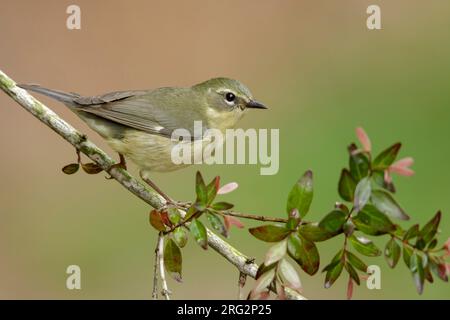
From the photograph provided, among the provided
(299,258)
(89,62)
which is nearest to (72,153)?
(89,62)

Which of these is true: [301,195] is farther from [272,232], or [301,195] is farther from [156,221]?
[156,221]

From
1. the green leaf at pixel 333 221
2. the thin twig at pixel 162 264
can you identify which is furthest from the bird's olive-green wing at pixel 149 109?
the green leaf at pixel 333 221

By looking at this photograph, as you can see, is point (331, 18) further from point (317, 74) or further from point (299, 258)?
point (299, 258)

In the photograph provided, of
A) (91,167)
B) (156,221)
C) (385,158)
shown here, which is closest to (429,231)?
(385,158)

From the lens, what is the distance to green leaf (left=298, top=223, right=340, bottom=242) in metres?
2.45

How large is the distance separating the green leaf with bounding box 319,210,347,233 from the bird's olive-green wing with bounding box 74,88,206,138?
1969 mm

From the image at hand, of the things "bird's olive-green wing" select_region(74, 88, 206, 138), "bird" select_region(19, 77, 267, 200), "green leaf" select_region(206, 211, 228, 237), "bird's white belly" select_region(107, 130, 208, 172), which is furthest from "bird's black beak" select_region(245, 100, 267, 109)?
"green leaf" select_region(206, 211, 228, 237)

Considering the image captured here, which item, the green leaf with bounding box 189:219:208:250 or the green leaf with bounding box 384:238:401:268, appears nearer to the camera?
the green leaf with bounding box 384:238:401:268

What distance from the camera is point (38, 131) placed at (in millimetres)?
8938

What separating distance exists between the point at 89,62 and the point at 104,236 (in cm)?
281

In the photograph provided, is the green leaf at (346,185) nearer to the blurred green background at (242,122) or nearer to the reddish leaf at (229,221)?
the reddish leaf at (229,221)

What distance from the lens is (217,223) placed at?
257 cm

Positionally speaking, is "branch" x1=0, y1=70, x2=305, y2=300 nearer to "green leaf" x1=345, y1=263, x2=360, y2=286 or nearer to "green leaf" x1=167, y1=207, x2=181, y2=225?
"green leaf" x1=167, y1=207, x2=181, y2=225

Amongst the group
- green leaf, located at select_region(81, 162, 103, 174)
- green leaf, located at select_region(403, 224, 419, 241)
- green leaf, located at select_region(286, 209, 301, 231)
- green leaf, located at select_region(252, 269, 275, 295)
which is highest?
green leaf, located at select_region(81, 162, 103, 174)
